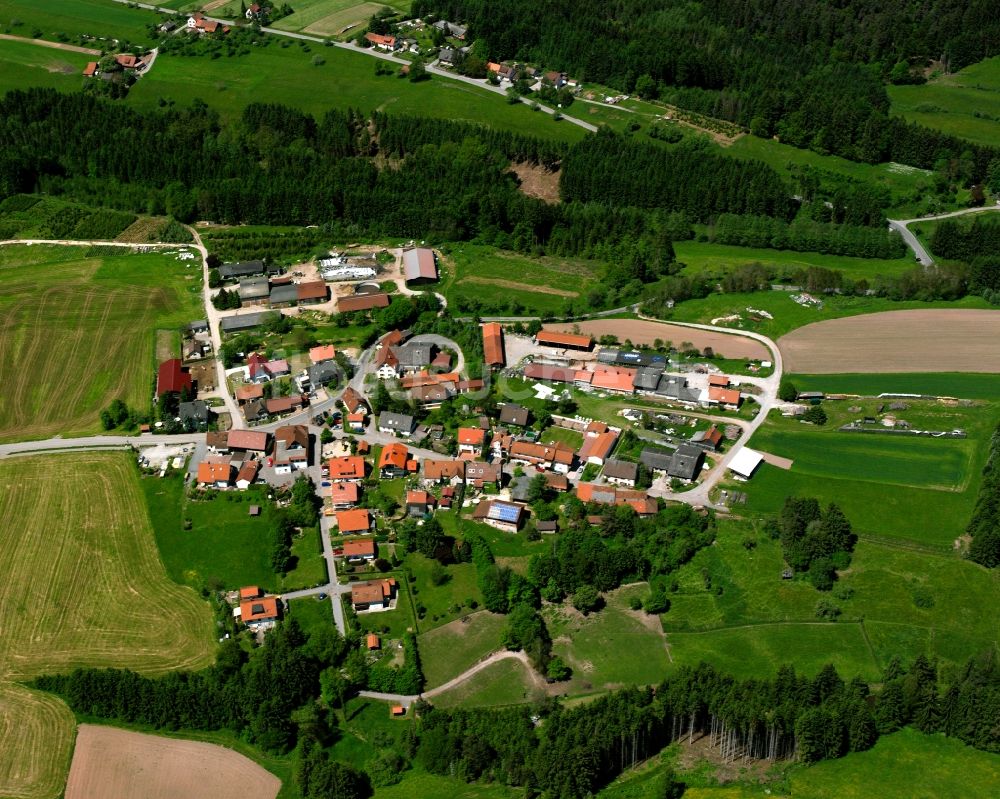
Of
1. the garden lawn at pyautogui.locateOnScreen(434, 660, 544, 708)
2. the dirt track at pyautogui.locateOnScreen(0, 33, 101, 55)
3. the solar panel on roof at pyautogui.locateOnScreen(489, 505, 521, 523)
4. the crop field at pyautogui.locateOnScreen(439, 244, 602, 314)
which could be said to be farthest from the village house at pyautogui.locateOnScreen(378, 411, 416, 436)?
the dirt track at pyautogui.locateOnScreen(0, 33, 101, 55)

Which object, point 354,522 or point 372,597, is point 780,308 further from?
point 372,597

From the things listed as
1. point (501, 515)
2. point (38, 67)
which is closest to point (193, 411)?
point (501, 515)

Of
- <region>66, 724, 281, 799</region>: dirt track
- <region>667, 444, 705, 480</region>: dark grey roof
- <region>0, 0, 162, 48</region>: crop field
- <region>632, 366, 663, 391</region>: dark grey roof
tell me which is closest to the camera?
<region>66, 724, 281, 799</region>: dirt track

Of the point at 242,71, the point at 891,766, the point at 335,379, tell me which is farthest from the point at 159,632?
the point at 242,71

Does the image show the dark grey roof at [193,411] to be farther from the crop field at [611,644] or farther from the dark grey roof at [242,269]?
the crop field at [611,644]

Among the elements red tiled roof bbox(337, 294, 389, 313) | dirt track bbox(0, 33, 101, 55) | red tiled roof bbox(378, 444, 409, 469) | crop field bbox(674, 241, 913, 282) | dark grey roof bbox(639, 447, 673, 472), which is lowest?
red tiled roof bbox(378, 444, 409, 469)

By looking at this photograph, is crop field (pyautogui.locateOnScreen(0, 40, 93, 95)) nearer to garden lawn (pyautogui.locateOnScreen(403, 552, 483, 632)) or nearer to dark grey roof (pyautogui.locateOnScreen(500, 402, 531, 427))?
dark grey roof (pyautogui.locateOnScreen(500, 402, 531, 427))

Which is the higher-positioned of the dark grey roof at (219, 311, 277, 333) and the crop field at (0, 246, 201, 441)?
the dark grey roof at (219, 311, 277, 333)
